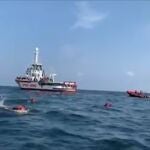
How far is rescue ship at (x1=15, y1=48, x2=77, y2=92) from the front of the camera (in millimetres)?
A: 153125

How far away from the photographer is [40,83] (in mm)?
154875

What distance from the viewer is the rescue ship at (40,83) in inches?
6029

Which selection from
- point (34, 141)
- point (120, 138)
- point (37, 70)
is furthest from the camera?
point (37, 70)

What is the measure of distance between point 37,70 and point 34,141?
13391cm

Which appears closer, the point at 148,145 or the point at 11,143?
the point at 11,143

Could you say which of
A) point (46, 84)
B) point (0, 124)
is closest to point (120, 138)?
point (0, 124)

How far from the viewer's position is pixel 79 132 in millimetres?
36969

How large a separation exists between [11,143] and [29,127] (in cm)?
893

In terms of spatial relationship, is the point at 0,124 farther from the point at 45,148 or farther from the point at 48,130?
the point at 45,148

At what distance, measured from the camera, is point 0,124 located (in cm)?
4016

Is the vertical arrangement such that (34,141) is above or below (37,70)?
below

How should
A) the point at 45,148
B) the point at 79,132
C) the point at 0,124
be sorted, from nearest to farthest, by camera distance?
the point at 45,148, the point at 79,132, the point at 0,124

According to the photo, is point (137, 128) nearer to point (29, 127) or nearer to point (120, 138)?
point (120, 138)

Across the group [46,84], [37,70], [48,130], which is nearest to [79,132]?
[48,130]
